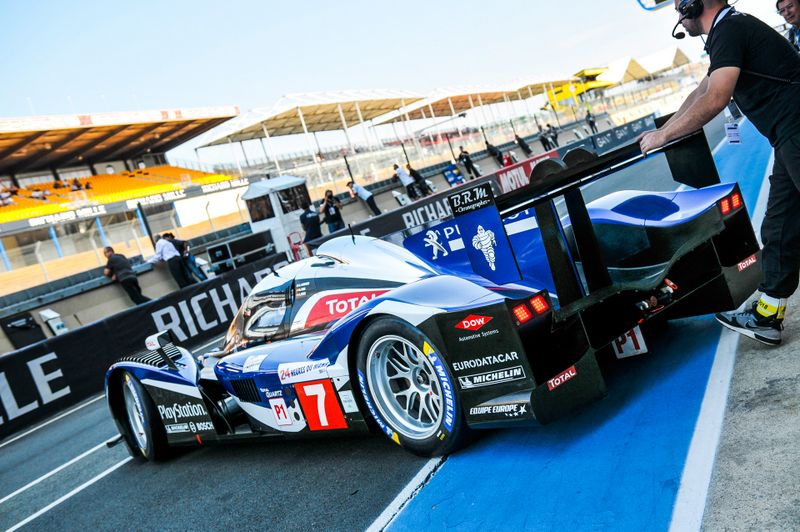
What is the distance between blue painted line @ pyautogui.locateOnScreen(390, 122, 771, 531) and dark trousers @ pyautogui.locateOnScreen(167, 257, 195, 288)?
503 inches

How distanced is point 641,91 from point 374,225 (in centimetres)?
4885

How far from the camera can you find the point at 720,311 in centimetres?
393

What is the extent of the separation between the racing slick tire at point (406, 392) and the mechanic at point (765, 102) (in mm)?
1561

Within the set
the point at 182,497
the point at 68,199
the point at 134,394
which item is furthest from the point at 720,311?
the point at 68,199

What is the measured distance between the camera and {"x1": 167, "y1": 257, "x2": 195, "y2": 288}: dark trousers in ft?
49.7

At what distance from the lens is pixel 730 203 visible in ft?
12.8

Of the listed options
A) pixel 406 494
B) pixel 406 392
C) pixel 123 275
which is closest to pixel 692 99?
pixel 406 392

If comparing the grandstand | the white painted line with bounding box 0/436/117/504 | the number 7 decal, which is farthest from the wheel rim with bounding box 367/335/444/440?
the grandstand

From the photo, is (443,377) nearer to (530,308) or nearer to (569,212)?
(530,308)

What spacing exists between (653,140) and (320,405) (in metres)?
2.30

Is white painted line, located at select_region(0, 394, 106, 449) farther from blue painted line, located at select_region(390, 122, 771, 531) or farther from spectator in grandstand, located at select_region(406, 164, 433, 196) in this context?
spectator in grandstand, located at select_region(406, 164, 433, 196)

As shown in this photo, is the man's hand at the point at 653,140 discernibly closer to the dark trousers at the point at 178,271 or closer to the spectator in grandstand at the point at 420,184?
the dark trousers at the point at 178,271

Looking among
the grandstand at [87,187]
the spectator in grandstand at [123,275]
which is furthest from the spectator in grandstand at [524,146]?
the spectator in grandstand at [123,275]

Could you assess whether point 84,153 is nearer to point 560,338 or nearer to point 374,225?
point 374,225
